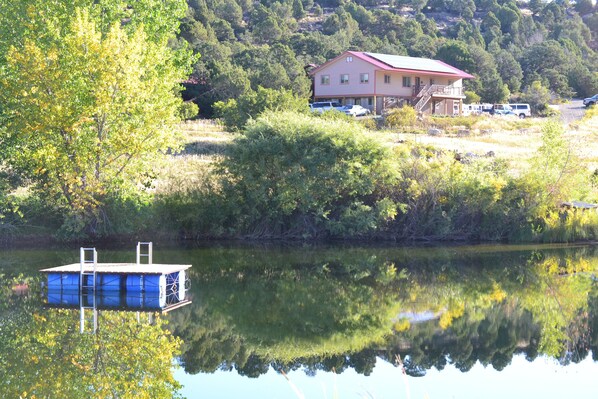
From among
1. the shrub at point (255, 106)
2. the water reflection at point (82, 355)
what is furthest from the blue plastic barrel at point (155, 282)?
the shrub at point (255, 106)

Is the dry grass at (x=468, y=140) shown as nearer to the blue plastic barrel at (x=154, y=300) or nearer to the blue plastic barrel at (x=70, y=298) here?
the blue plastic barrel at (x=70, y=298)

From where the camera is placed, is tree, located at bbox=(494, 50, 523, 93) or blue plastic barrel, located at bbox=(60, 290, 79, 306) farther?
tree, located at bbox=(494, 50, 523, 93)

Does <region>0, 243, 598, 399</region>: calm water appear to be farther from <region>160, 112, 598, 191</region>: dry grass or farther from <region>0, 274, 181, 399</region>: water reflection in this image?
<region>160, 112, 598, 191</region>: dry grass

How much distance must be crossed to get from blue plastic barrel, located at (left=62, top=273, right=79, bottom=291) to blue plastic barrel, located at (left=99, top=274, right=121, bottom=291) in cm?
66

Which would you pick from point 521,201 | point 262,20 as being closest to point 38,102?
point 521,201

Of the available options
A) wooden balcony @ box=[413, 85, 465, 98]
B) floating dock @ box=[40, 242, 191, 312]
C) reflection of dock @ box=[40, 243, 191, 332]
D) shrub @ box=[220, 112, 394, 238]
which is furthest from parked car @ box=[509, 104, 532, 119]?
floating dock @ box=[40, 242, 191, 312]

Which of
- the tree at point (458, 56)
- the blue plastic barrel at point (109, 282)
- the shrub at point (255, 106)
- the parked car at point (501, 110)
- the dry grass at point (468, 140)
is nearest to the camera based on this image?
the blue plastic barrel at point (109, 282)

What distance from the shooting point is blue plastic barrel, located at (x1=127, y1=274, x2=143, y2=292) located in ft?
69.1

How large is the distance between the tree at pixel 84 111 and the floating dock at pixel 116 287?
9.33 meters

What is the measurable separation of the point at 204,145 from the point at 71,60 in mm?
16446

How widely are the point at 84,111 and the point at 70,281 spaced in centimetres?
987

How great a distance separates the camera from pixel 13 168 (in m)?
32.4

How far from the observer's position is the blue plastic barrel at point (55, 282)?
21484mm

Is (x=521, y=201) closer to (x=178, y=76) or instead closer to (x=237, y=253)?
(x=237, y=253)
